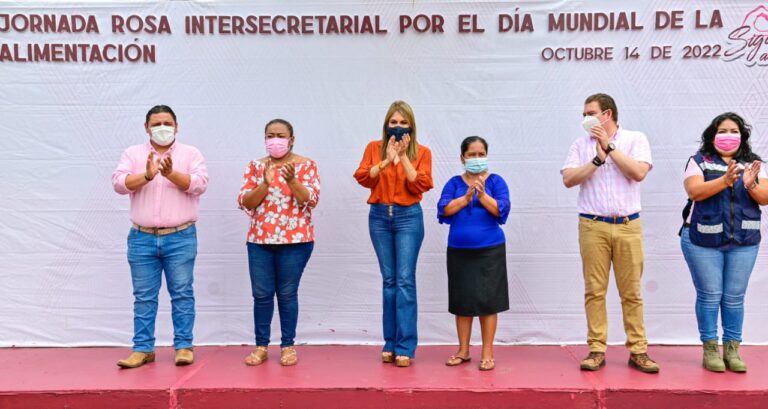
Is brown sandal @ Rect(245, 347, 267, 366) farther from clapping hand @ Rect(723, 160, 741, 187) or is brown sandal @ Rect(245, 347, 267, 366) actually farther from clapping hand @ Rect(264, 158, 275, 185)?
clapping hand @ Rect(723, 160, 741, 187)

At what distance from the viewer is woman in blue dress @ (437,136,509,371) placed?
15.7 feet

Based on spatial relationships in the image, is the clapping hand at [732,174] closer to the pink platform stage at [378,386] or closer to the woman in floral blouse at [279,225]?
the pink platform stage at [378,386]

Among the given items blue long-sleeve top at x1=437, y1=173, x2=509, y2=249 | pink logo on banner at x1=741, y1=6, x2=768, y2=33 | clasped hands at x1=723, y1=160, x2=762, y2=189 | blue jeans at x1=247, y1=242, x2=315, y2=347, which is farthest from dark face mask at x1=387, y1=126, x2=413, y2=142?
pink logo on banner at x1=741, y1=6, x2=768, y2=33

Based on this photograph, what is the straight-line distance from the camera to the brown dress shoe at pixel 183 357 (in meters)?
5.01

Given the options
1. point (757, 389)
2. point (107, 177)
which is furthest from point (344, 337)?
point (757, 389)

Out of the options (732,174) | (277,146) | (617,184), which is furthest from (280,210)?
(732,174)

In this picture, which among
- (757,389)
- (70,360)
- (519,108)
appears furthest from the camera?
(519,108)

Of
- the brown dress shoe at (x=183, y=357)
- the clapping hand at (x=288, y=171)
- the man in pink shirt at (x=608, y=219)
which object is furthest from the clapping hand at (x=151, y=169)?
the man in pink shirt at (x=608, y=219)

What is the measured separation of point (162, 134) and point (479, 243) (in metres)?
2.22

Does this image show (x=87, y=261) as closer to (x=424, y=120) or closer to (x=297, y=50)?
(x=297, y=50)

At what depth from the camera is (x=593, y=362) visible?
4.81 meters

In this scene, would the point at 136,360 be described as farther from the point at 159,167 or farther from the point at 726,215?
the point at 726,215

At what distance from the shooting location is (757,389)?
4.36 metres

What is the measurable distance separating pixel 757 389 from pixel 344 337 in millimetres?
2874
